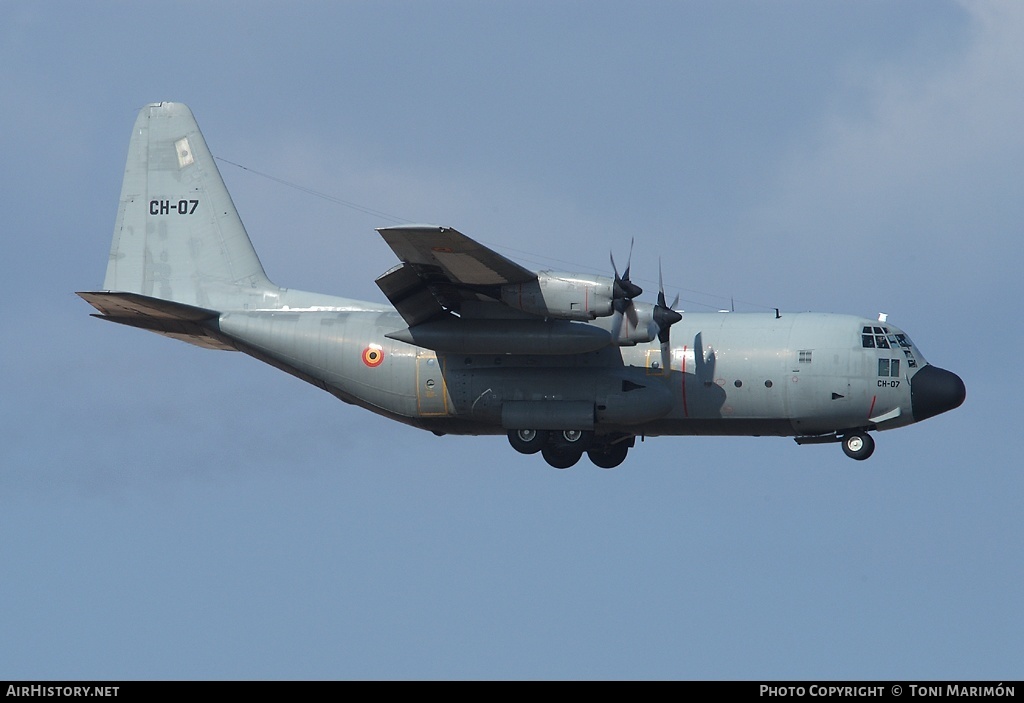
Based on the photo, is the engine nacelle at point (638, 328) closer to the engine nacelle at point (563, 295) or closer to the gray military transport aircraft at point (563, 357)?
the gray military transport aircraft at point (563, 357)

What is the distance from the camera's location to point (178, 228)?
114 feet

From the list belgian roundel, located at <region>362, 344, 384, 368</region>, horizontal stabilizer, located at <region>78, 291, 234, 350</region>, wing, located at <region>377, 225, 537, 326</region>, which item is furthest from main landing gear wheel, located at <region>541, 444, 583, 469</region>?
horizontal stabilizer, located at <region>78, 291, 234, 350</region>

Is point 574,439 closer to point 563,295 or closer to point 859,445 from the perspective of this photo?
point 563,295

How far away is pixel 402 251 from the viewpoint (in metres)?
28.9

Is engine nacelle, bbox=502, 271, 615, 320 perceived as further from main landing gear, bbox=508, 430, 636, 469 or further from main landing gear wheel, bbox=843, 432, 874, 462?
main landing gear wheel, bbox=843, 432, 874, 462

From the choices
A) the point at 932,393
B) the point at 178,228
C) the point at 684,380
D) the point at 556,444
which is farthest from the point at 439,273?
the point at 932,393

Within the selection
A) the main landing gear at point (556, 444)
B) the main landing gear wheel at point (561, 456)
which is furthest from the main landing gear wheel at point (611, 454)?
the main landing gear wheel at point (561, 456)

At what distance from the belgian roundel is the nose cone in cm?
1030

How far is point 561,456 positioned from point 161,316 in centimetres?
855

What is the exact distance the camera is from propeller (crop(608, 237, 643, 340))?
96.5ft

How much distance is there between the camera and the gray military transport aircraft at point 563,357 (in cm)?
3000
